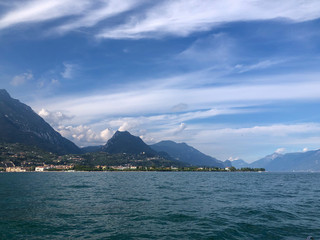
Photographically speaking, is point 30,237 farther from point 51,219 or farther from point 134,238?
point 134,238

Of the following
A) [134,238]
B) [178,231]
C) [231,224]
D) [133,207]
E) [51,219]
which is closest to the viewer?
[134,238]

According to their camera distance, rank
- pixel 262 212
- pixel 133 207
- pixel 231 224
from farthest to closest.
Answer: pixel 133 207 → pixel 262 212 → pixel 231 224

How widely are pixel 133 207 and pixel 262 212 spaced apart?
77.1ft

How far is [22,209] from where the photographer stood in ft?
144

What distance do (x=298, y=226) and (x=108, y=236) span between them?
84.7 ft

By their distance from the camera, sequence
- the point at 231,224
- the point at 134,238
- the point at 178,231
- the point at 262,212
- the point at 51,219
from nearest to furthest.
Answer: the point at 134,238, the point at 178,231, the point at 231,224, the point at 51,219, the point at 262,212

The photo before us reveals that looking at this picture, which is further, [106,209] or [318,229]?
[106,209]

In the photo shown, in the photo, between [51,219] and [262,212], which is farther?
[262,212]

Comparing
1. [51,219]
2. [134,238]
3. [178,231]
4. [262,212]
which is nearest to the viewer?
[134,238]

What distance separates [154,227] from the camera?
31703 millimetres

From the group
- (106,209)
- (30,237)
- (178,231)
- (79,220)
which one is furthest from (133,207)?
(30,237)

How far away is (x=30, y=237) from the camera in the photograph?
27234mm

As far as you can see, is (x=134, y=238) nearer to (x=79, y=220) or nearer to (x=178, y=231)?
(x=178, y=231)

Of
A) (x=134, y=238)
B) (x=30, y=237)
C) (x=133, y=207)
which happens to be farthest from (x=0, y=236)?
(x=133, y=207)
